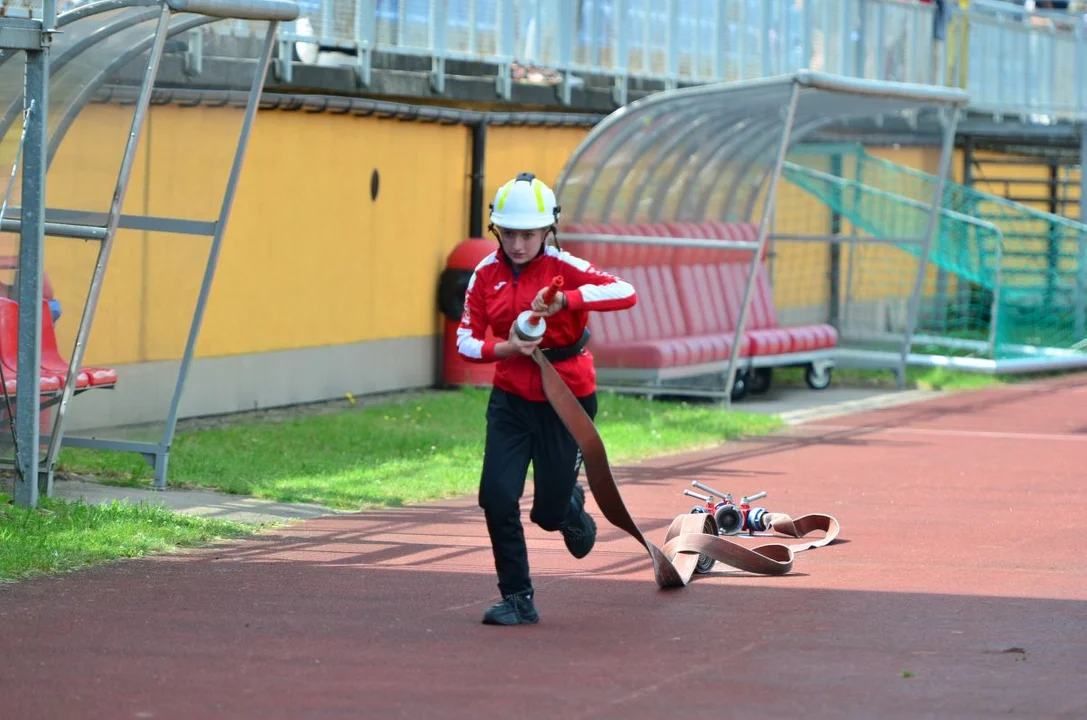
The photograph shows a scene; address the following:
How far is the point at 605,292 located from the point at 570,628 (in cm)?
130

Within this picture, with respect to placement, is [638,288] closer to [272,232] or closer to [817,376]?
[817,376]

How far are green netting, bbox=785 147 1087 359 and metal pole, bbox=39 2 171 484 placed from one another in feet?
37.9

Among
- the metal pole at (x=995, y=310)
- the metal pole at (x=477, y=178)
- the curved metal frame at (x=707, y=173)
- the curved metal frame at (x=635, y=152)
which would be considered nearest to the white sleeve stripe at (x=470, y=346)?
the curved metal frame at (x=635, y=152)

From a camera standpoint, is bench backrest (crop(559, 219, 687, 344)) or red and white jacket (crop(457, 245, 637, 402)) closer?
red and white jacket (crop(457, 245, 637, 402))

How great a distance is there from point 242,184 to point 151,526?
18.2ft

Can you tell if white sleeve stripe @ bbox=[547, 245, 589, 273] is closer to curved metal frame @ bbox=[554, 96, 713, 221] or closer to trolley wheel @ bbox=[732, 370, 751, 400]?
curved metal frame @ bbox=[554, 96, 713, 221]

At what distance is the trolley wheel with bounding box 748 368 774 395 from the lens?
714 inches

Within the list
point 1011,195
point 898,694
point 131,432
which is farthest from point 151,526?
point 1011,195

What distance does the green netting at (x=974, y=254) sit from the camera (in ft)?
68.5

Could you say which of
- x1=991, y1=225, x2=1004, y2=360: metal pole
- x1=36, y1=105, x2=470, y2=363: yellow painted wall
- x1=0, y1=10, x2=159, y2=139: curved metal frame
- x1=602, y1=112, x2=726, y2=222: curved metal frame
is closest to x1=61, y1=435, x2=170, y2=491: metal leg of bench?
x1=36, y1=105, x2=470, y2=363: yellow painted wall

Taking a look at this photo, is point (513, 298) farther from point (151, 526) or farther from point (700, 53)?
point (700, 53)

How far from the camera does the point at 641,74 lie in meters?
19.5

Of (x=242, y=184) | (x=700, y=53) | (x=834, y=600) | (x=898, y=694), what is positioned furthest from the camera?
(x=700, y=53)

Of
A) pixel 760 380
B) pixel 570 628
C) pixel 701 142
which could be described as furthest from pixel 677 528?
pixel 701 142
